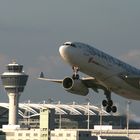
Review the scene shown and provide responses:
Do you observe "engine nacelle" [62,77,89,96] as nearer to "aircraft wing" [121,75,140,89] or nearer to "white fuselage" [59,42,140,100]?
"white fuselage" [59,42,140,100]

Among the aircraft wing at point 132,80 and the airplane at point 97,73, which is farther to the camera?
the aircraft wing at point 132,80

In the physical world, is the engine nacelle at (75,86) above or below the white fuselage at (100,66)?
below

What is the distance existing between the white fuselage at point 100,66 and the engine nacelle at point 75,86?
6.67 feet

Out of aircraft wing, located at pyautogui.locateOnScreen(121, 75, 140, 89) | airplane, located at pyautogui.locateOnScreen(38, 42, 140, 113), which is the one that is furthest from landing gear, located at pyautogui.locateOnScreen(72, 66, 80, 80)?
aircraft wing, located at pyautogui.locateOnScreen(121, 75, 140, 89)

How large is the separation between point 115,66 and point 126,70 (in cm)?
220

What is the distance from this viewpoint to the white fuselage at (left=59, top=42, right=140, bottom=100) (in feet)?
254

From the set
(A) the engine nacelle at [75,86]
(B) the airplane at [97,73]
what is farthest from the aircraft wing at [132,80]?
(A) the engine nacelle at [75,86]

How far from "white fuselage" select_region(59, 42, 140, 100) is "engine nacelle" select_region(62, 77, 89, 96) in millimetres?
2032

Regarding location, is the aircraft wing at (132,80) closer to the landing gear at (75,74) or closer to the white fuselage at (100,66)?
the white fuselage at (100,66)

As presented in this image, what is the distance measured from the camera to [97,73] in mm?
79062

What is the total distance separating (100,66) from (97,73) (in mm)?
861

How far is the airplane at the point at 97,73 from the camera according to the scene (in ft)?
255

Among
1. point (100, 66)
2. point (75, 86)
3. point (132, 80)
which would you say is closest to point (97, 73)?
point (100, 66)

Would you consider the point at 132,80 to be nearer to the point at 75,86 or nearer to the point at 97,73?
the point at 97,73
